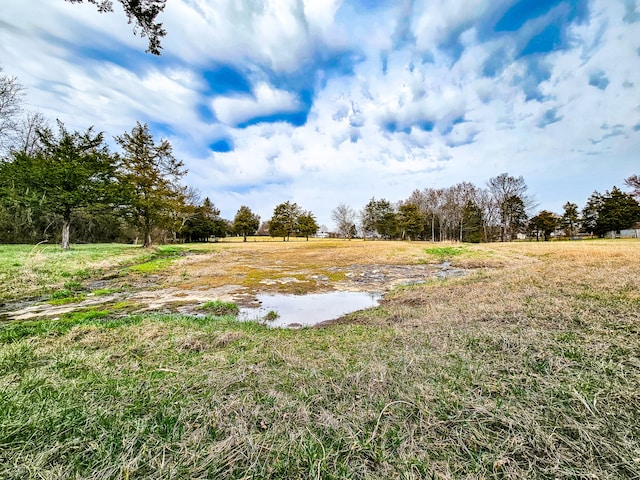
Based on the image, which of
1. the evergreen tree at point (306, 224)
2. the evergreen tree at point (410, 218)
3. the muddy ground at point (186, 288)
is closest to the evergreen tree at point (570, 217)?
the evergreen tree at point (410, 218)

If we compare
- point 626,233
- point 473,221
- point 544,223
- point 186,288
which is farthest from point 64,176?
point 626,233

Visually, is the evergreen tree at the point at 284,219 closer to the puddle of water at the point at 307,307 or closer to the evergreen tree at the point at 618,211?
the puddle of water at the point at 307,307

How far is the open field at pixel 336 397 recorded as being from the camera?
5.37 ft

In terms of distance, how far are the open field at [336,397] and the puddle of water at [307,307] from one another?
1244mm

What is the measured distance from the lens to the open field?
1638 mm

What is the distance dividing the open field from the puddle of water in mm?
1244

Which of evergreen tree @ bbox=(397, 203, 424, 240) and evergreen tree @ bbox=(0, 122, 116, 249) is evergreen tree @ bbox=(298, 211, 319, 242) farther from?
evergreen tree @ bbox=(0, 122, 116, 249)

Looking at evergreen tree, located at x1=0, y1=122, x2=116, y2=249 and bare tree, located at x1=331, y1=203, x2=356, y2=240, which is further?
bare tree, located at x1=331, y1=203, x2=356, y2=240

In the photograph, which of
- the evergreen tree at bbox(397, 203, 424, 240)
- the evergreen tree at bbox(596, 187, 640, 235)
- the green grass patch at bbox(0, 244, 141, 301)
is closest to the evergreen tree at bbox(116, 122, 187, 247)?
the green grass patch at bbox(0, 244, 141, 301)

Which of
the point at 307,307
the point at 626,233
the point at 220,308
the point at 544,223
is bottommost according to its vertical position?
the point at 307,307

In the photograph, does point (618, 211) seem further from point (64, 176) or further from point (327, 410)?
point (64, 176)

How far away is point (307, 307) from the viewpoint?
699 centimetres

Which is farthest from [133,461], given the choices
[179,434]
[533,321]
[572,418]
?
[533,321]

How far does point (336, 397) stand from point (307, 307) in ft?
15.4
